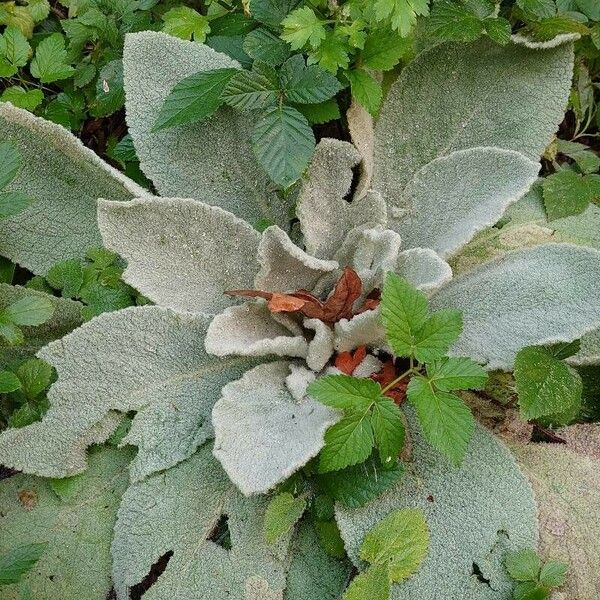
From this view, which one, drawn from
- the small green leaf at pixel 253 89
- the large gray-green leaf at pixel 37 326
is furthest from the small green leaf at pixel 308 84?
the large gray-green leaf at pixel 37 326

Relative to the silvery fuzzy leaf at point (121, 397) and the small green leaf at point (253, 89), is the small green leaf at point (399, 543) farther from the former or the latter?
the small green leaf at point (253, 89)

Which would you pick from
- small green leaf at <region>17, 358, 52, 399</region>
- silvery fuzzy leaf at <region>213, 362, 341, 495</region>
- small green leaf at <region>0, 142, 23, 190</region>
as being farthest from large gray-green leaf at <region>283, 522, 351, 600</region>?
small green leaf at <region>0, 142, 23, 190</region>

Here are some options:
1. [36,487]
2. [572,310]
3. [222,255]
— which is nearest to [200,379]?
[222,255]

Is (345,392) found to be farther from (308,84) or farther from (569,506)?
(308,84)

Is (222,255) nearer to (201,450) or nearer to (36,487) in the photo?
(201,450)

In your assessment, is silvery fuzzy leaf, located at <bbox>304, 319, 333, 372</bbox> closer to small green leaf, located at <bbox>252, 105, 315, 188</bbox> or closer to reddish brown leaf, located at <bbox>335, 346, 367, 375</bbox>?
reddish brown leaf, located at <bbox>335, 346, 367, 375</bbox>

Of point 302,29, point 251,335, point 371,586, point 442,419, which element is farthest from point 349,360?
A: point 302,29
